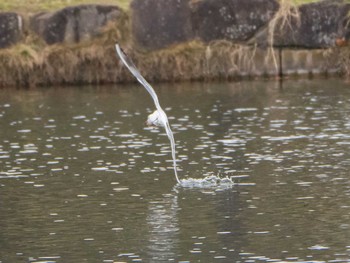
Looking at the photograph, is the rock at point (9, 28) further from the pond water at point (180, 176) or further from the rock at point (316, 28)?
the rock at point (316, 28)

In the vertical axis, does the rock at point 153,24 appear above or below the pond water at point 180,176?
above

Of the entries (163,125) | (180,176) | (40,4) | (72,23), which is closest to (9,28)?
(40,4)

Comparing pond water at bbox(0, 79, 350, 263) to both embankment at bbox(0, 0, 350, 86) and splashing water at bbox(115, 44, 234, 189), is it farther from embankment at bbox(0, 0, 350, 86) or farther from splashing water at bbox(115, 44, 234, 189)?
embankment at bbox(0, 0, 350, 86)

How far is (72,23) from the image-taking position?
114 feet

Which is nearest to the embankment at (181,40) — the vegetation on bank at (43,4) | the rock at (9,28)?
the rock at (9,28)

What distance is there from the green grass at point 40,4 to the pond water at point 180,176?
12.5ft

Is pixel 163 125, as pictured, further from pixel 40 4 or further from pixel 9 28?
pixel 40 4

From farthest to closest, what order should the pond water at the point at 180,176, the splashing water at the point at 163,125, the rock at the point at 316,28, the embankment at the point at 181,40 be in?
the rock at the point at 316,28 < the embankment at the point at 181,40 < the splashing water at the point at 163,125 < the pond water at the point at 180,176

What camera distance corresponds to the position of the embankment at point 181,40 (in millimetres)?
34312

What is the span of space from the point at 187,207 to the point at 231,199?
0.79 m

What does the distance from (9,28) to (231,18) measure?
19.0 ft

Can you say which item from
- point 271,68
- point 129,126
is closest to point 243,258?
point 129,126

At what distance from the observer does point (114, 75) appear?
3459 centimetres

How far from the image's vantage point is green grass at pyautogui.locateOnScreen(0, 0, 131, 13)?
1378 inches
